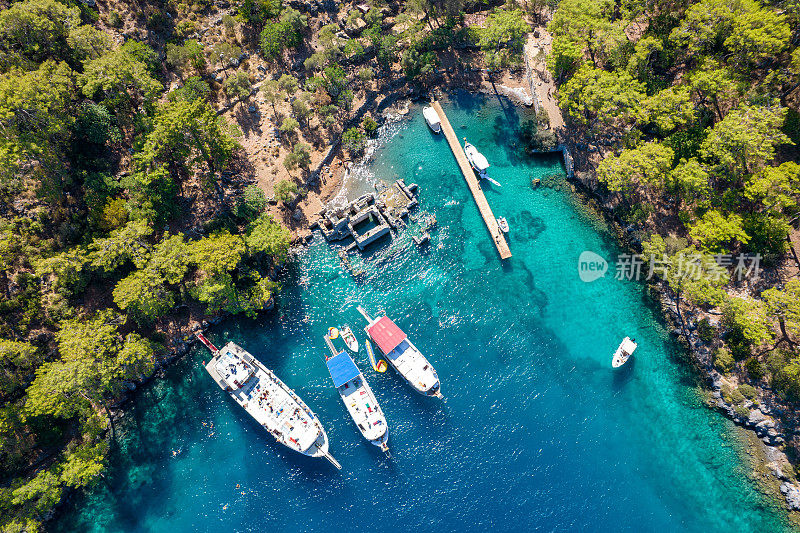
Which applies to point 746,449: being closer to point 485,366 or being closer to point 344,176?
point 485,366

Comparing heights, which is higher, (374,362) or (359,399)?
(374,362)

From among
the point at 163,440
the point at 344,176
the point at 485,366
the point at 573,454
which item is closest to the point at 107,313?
the point at 163,440

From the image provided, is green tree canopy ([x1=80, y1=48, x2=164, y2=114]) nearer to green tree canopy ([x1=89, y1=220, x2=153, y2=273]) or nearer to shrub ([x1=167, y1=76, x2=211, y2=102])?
shrub ([x1=167, y1=76, x2=211, y2=102])

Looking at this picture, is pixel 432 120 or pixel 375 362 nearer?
pixel 375 362

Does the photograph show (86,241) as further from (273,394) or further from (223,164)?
(273,394)

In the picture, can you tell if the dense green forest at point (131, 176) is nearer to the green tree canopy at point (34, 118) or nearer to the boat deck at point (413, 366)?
the green tree canopy at point (34, 118)

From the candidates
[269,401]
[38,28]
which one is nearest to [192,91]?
[38,28]

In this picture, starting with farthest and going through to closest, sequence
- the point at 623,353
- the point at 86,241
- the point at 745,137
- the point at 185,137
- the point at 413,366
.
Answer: the point at 623,353, the point at 185,137, the point at 413,366, the point at 86,241, the point at 745,137

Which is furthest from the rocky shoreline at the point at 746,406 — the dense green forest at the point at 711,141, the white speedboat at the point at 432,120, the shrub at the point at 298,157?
the shrub at the point at 298,157
